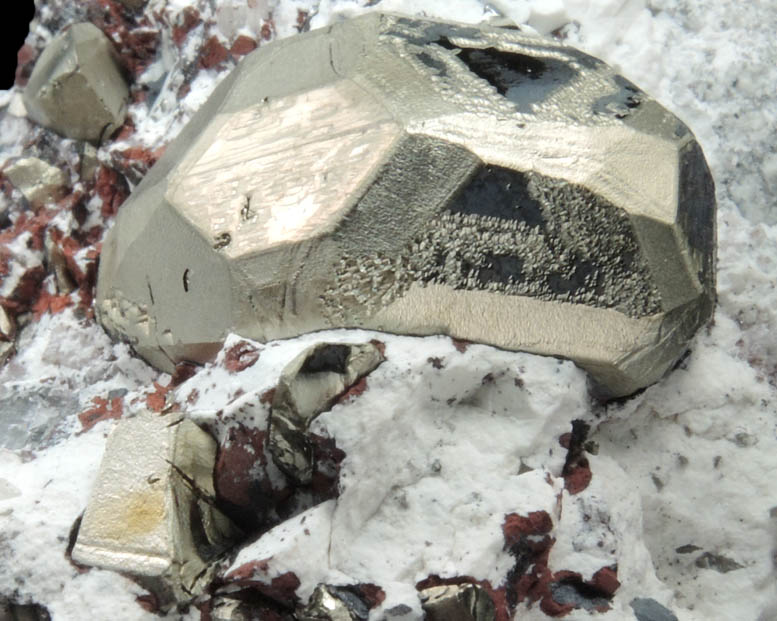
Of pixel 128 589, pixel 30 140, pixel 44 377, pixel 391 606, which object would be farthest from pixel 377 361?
pixel 30 140

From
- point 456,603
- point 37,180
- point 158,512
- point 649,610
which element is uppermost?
point 37,180

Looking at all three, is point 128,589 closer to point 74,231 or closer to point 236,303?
point 236,303

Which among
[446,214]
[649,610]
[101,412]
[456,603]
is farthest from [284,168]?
[649,610]

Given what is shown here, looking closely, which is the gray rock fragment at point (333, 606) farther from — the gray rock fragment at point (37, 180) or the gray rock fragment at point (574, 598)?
the gray rock fragment at point (37, 180)

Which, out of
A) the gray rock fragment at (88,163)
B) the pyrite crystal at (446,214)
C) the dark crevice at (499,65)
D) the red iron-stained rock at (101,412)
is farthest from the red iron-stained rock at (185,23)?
the red iron-stained rock at (101,412)

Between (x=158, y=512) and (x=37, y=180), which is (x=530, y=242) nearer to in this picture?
(x=158, y=512)

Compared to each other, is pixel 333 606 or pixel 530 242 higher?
pixel 530 242

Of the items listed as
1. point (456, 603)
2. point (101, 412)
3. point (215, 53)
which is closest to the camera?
point (456, 603)
